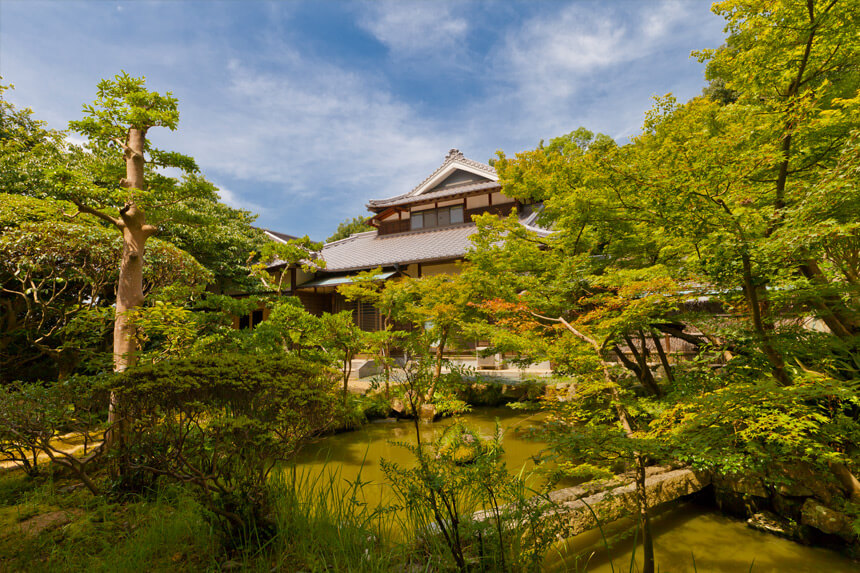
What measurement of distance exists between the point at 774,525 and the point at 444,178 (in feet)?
53.2

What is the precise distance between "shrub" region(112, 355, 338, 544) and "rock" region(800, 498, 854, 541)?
5.27 m

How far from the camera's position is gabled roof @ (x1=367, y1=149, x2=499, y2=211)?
16.5 metres

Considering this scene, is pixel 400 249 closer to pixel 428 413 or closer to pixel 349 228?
pixel 428 413

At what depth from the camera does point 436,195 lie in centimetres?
1662

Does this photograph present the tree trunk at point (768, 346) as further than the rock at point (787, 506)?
No

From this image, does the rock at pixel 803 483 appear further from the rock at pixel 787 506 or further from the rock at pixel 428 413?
the rock at pixel 428 413

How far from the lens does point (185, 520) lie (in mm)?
2998

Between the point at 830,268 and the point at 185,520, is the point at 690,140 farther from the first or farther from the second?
the point at 185,520

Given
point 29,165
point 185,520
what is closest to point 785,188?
point 185,520

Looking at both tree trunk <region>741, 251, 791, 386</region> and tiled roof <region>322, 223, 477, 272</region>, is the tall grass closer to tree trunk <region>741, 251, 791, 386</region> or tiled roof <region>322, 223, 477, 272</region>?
tree trunk <region>741, 251, 791, 386</region>

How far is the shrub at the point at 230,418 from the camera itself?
2.74 meters

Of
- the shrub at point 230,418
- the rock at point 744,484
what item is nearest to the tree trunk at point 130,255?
the shrub at point 230,418

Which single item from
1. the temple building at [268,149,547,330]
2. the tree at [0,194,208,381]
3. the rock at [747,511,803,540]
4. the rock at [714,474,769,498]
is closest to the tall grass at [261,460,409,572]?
the tree at [0,194,208,381]

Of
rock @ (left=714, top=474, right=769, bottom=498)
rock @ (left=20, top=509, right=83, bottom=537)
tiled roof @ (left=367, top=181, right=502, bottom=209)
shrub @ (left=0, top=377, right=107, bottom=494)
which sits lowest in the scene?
rock @ (left=714, top=474, right=769, bottom=498)
